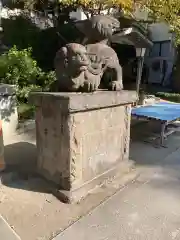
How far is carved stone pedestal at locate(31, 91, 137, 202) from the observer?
90.7 inches

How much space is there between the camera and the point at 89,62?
8.07 feet

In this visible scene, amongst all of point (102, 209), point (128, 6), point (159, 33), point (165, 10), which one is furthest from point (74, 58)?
point (159, 33)

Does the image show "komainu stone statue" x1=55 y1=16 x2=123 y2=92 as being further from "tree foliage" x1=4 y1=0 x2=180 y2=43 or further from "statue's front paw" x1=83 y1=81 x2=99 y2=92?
"tree foliage" x1=4 y1=0 x2=180 y2=43

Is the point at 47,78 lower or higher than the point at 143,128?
higher

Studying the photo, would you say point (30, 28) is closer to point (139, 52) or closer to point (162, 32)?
point (139, 52)

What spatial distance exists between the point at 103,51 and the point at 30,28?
300 inches

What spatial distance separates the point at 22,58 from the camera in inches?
223

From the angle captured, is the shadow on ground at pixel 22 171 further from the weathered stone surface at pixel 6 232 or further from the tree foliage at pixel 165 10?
the tree foliage at pixel 165 10

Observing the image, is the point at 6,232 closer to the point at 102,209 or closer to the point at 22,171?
the point at 102,209

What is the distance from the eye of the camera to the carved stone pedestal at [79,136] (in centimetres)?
230

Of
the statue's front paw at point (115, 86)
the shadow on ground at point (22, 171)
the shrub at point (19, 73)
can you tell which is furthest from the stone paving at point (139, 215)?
the shrub at point (19, 73)

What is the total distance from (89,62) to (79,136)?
2.57ft

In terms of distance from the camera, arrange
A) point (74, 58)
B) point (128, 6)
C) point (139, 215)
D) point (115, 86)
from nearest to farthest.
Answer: point (139, 215) < point (74, 58) < point (115, 86) < point (128, 6)

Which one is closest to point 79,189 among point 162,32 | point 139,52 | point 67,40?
point 139,52
